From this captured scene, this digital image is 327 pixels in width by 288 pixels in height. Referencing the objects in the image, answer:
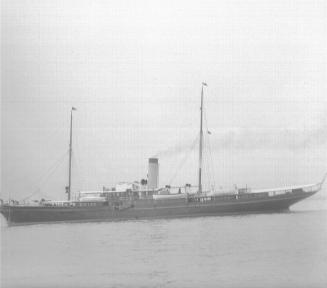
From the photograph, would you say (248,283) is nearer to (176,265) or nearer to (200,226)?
(176,265)

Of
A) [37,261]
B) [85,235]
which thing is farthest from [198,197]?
[37,261]

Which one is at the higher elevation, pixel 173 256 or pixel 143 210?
pixel 143 210

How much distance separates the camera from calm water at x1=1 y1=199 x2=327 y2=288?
59.2 ft

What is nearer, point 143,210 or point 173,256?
point 173,256

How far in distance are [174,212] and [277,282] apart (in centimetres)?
2462

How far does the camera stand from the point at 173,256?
22312mm

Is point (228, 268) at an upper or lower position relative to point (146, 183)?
lower

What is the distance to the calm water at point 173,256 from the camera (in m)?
18.0

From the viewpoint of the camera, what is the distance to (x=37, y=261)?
2202cm

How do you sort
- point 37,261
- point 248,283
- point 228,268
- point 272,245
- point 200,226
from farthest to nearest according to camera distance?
1. point 200,226
2. point 272,245
3. point 37,261
4. point 228,268
5. point 248,283

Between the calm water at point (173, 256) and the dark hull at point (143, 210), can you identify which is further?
the dark hull at point (143, 210)

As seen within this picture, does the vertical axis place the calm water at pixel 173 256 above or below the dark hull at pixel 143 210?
below

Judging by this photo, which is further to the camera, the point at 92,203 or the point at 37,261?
the point at 92,203

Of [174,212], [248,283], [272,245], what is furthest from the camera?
[174,212]
